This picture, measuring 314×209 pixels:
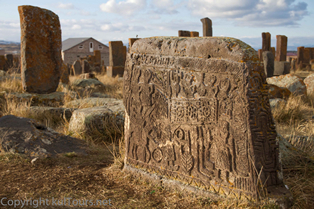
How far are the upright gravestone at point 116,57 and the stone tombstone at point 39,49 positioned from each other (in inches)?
273

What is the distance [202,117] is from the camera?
2562mm

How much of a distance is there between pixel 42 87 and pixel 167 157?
5.08 m

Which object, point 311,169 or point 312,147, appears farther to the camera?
point 312,147

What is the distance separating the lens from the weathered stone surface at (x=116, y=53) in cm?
1398

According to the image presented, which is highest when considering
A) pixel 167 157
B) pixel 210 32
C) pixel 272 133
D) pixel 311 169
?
pixel 210 32

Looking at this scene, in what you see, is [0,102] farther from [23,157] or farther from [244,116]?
[244,116]

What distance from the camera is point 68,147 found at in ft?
13.1

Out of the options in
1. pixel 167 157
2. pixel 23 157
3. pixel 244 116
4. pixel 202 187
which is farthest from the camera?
pixel 23 157

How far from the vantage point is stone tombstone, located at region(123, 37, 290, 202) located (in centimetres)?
233

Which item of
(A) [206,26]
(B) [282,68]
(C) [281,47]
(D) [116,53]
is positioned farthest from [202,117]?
(C) [281,47]

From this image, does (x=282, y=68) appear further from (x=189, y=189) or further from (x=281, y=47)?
(x=189, y=189)

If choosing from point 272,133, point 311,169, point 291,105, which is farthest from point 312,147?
point 291,105

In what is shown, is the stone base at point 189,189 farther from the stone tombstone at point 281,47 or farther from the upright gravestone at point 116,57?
the stone tombstone at point 281,47

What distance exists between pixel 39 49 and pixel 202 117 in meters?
5.47
